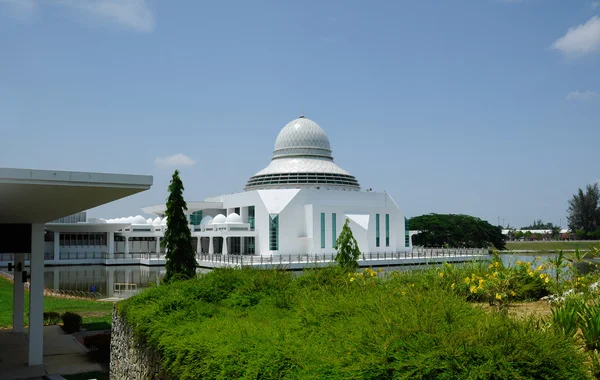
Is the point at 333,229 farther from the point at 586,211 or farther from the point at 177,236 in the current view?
the point at 586,211

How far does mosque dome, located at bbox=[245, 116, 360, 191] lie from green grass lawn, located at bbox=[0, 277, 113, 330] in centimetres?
3040

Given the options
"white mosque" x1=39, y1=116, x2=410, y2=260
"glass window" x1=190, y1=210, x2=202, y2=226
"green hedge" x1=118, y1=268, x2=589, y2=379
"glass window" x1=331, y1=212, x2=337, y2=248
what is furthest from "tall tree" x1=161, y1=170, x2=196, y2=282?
"glass window" x1=190, y1=210, x2=202, y2=226

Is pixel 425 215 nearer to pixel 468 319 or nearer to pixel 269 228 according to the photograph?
pixel 269 228

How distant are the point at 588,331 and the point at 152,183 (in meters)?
7.45

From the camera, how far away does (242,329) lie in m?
6.45

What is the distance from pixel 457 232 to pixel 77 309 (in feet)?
179

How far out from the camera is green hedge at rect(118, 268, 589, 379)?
4.33 m

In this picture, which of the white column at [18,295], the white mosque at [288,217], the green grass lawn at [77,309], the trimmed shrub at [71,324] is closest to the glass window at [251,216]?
the white mosque at [288,217]

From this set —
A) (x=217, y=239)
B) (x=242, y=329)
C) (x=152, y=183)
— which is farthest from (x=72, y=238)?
(x=242, y=329)

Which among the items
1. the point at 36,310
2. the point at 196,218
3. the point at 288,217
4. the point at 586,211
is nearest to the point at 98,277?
the point at 288,217

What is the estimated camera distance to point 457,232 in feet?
224

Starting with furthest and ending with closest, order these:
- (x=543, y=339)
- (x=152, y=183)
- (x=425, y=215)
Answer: (x=425, y=215) < (x=152, y=183) < (x=543, y=339)

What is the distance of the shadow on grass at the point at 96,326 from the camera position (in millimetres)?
17844

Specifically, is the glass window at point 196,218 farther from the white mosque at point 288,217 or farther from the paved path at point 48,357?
the paved path at point 48,357
